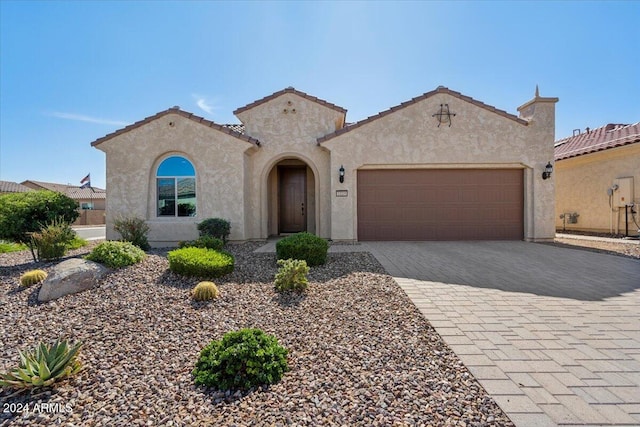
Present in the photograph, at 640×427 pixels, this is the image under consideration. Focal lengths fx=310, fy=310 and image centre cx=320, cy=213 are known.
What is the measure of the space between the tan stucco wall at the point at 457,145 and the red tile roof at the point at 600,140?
172 inches

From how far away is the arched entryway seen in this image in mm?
14242

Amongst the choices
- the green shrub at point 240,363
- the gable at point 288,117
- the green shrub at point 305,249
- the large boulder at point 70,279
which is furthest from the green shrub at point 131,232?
the green shrub at point 240,363

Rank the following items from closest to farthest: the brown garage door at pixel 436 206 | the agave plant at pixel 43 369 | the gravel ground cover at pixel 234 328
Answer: the gravel ground cover at pixel 234 328 < the agave plant at pixel 43 369 < the brown garage door at pixel 436 206

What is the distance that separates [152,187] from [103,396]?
9.84m

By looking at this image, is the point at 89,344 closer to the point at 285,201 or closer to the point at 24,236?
the point at 24,236

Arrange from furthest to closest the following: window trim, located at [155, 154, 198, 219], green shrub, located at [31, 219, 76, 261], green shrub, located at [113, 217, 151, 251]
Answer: window trim, located at [155, 154, 198, 219] → green shrub, located at [113, 217, 151, 251] → green shrub, located at [31, 219, 76, 261]

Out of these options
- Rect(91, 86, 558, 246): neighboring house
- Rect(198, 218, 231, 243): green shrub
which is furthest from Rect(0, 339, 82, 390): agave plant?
Rect(91, 86, 558, 246): neighboring house

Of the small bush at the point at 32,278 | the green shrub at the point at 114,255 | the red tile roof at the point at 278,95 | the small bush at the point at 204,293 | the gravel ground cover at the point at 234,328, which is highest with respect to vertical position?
the red tile roof at the point at 278,95

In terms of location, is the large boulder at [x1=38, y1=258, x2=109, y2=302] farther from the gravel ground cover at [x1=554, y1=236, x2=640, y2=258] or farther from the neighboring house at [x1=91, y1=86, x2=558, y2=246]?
the gravel ground cover at [x1=554, y1=236, x2=640, y2=258]

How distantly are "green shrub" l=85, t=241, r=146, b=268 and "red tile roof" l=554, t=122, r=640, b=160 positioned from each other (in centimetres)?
1762

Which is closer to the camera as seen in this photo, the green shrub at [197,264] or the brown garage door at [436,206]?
the green shrub at [197,264]

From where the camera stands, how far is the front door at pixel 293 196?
1446 cm

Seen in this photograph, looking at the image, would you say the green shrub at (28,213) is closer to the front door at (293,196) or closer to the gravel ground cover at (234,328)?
the gravel ground cover at (234,328)

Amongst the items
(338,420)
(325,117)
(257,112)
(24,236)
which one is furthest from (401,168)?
(24,236)
